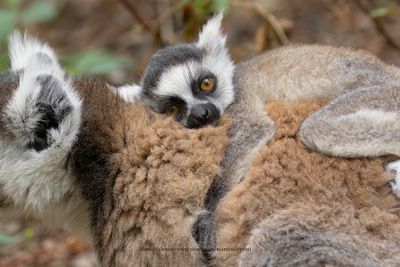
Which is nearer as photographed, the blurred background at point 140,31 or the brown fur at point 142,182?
the brown fur at point 142,182

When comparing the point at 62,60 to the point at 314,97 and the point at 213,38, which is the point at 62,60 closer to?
the point at 213,38

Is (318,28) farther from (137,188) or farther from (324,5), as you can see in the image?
(137,188)

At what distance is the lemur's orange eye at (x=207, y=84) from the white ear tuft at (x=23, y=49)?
3.70 feet

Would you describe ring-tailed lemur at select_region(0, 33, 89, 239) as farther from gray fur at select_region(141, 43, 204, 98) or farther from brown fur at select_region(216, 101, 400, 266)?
gray fur at select_region(141, 43, 204, 98)

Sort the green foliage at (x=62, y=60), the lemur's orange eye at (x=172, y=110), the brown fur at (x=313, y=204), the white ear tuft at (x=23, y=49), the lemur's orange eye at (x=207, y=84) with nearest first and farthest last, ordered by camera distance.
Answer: the brown fur at (x=313, y=204) < the white ear tuft at (x=23, y=49) < the lemur's orange eye at (x=172, y=110) < the lemur's orange eye at (x=207, y=84) < the green foliage at (x=62, y=60)

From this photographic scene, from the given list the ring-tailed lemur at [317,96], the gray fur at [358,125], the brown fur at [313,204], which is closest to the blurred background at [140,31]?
the ring-tailed lemur at [317,96]

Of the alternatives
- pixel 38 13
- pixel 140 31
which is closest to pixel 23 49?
pixel 38 13

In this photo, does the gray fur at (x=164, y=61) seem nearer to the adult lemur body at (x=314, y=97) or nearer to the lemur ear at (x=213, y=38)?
the lemur ear at (x=213, y=38)

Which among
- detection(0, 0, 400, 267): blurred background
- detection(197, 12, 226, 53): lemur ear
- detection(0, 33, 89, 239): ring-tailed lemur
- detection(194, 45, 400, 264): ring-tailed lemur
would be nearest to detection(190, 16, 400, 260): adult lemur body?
detection(194, 45, 400, 264): ring-tailed lemur

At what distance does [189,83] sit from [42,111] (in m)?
1.53

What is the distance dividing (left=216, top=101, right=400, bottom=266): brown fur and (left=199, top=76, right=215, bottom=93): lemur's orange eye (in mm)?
1187

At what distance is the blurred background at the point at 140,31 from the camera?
7.00 meters

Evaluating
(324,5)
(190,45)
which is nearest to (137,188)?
(190,45)

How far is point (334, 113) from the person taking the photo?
4.24 meters
